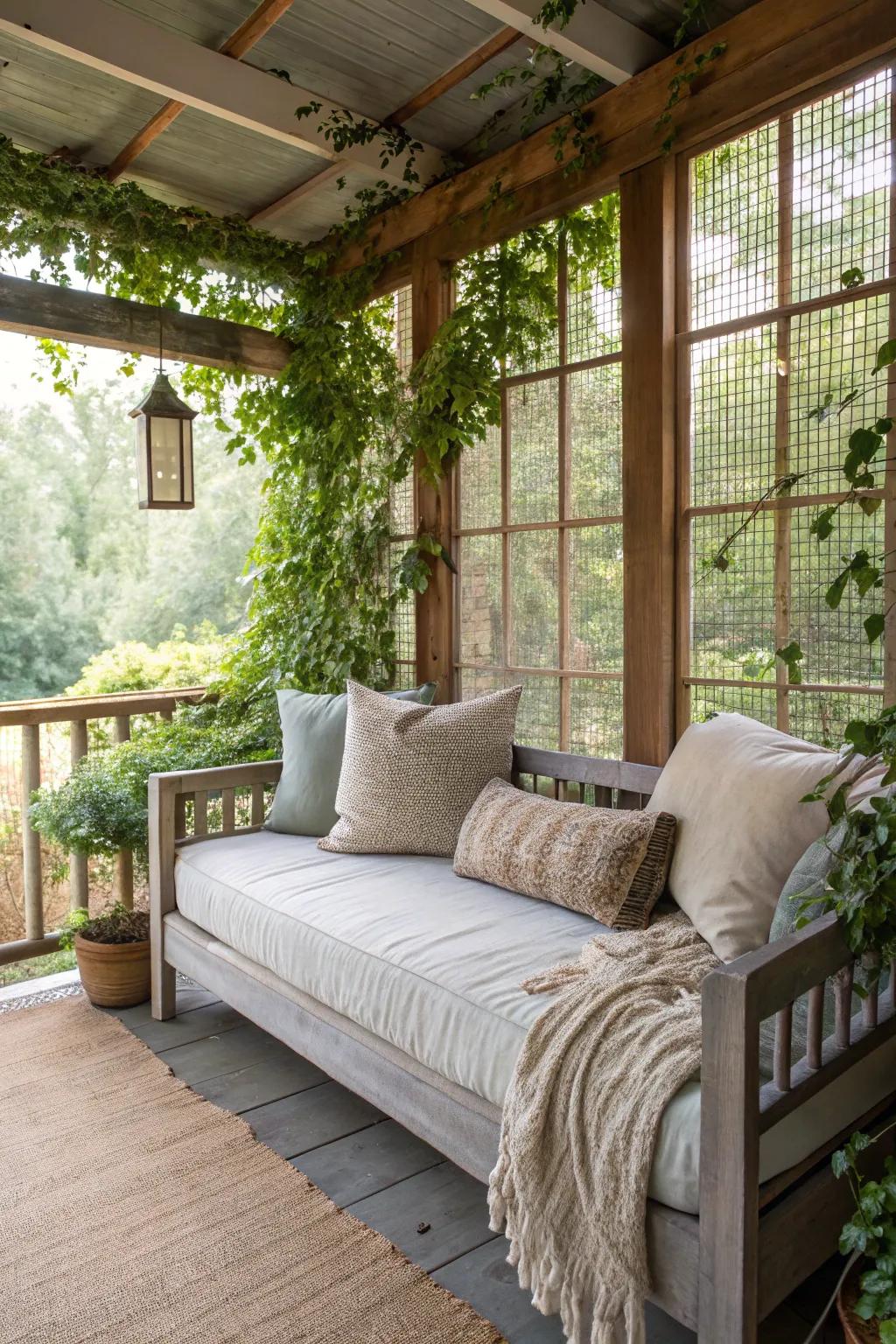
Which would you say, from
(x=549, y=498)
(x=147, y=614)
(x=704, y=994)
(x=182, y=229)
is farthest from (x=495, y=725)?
(x=147, y=614)

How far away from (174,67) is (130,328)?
930mm

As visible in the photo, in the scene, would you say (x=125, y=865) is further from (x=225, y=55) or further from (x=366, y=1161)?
(x=225, y=55)

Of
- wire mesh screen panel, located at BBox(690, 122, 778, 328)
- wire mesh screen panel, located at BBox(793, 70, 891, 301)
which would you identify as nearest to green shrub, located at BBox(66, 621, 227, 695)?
wire mesh screen panel, located at BBox(690, 122, 778, 328)

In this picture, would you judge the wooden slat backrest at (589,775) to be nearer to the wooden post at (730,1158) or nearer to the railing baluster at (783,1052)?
the railing baluster at (783,1052)

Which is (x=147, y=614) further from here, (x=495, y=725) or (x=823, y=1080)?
(x=823, y=1080)

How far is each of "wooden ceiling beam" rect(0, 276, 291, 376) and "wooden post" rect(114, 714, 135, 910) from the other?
4.60 feet

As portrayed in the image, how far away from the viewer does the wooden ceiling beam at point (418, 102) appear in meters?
2.60

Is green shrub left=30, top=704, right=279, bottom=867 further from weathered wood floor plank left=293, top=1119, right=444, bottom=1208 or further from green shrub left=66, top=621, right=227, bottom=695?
green shrub left=66, top=621, right=227, bottom=695

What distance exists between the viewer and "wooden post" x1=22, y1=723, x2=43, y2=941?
3408mm

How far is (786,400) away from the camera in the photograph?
2.27m

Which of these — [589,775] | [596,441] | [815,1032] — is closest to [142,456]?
[596,441]

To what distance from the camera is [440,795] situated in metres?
2.65

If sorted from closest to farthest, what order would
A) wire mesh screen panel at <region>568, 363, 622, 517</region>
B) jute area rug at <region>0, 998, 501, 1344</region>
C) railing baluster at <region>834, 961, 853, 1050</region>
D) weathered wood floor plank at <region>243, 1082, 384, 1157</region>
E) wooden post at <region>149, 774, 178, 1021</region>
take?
railing baluster at <region>834, 961, 853, 1050</region> < jute area rug at <region>0, 998, 501, 1344</region> < weathered wood floor plank at <region>243, 1082, 384, 1157</region> < wire mesh screen panel at <region>568, 363, 622, 517</region> < wooden post at <region>149, 774, 178, 1021</region>

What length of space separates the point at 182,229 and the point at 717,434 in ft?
7.24
